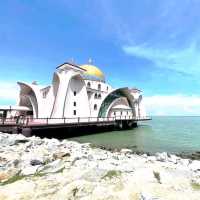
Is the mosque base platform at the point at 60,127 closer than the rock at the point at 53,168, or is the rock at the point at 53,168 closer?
the rock at the point at 53,168

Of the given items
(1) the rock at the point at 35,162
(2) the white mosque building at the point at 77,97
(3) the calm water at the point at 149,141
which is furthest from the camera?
(2) the white mosque building at the point at 77,97

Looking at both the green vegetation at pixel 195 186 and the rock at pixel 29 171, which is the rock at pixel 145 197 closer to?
the green vegetation at pixel 195 186

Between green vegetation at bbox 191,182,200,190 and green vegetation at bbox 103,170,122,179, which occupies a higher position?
green vegetation at bbox 103,170,122,179

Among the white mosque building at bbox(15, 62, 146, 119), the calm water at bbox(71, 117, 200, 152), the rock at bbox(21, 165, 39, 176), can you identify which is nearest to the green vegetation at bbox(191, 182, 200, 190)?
the rock at bbox(21, 165, 39, 176)

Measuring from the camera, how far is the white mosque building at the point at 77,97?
117ft

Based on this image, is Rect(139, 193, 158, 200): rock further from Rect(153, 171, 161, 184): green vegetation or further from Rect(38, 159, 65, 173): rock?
Rect(38, 159, 65, 173): rock

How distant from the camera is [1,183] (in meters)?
6.39

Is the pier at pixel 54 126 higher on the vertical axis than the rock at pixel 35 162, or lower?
higher

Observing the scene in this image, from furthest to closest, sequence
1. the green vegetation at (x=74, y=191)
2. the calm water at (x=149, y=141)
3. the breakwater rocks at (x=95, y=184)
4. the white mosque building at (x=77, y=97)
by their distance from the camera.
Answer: the white mosque building at (x=77, y=97)
the calm water at (x=149, y=141)
the green vegetation at (x=74, y=191)
the breakwater rocks at (x=95, y=184)

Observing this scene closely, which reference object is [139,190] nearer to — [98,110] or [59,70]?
[59,70]

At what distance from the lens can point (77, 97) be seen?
38.2 metres

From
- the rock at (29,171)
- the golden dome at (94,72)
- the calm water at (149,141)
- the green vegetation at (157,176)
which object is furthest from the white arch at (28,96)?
the green vegetation at (157,176)

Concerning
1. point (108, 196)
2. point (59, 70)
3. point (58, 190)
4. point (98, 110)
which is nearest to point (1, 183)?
point (58, 190)

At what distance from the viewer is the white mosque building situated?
35719 millimetres
